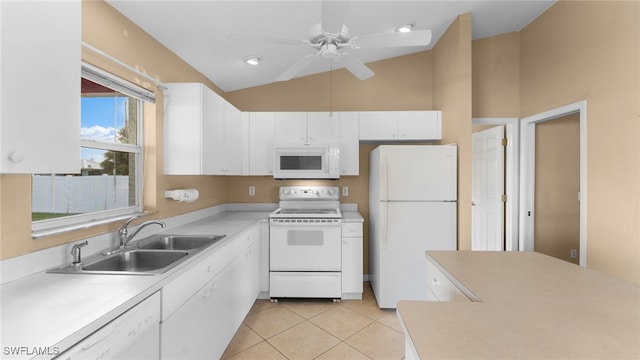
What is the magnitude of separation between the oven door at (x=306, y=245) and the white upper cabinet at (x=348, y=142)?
679 mm

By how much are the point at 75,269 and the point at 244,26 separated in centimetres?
195

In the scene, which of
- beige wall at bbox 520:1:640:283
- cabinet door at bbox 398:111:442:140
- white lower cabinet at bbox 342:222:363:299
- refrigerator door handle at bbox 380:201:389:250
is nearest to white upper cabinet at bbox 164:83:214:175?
white lower cabinet at bbox 342:222:363:299

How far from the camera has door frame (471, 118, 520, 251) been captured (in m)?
3.12

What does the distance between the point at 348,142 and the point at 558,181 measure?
2.31 m

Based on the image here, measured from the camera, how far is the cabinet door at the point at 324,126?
325 centimetres

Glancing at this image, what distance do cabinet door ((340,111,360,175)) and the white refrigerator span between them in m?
0.52

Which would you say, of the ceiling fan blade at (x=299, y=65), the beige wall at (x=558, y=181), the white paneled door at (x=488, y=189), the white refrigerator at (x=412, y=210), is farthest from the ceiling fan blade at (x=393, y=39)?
the beige wall at (x=558, y=181)

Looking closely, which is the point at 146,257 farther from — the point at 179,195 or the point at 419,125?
the point at 419,125

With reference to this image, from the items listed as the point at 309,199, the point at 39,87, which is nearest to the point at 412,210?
the point at 309,199

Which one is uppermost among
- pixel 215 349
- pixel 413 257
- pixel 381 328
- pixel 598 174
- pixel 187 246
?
pixel 598 174

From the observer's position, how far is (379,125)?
324cm

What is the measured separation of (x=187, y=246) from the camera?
2.15 meters

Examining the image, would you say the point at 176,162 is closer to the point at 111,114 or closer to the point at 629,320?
the point at 111,114

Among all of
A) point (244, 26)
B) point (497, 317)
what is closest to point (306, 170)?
point (244, 26)
